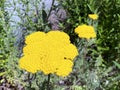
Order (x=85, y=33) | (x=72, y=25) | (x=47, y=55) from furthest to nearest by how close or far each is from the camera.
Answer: (x=72, y=25) < (x=85, y=33) < (x=47, y=55)

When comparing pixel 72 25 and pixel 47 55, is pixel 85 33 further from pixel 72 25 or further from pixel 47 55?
pixel 72 25

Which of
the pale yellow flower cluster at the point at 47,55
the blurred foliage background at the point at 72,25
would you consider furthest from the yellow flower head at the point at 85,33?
the blurred foliage background at the point at 72,25

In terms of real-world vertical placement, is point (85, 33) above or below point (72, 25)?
above

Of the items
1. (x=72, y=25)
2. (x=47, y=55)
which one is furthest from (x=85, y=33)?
(x=72, y=25)

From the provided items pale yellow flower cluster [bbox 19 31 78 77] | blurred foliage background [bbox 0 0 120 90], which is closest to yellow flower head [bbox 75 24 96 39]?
pale yellow flower cluster [bbox 19 31 78 77]

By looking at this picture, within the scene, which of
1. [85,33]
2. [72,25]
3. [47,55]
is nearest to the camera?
[47,55]

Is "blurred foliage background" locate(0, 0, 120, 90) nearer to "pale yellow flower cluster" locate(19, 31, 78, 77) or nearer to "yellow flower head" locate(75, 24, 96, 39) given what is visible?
"yellow flower head" locate(75, 24, 96, 39)

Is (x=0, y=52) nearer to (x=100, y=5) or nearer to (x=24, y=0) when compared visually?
(x=24, y=0)

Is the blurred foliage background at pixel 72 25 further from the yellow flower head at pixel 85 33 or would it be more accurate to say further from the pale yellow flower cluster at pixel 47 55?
the pale yellow flower cluster at pixel 47 55
